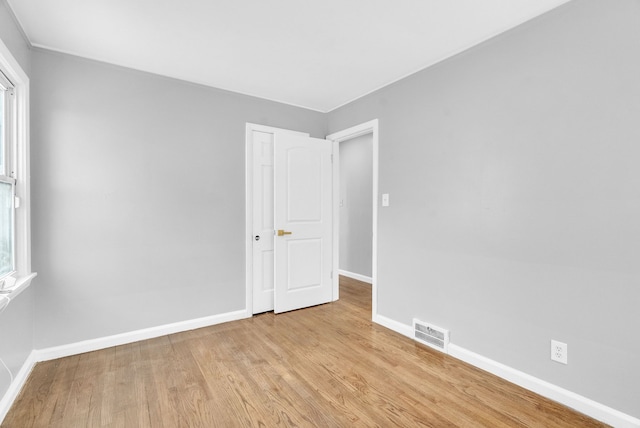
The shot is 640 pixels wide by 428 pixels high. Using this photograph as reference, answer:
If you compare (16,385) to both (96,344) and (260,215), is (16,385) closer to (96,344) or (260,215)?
(96,344)

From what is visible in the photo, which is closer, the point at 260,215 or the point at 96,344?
the point at 96,344

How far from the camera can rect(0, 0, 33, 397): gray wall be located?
1.83 m

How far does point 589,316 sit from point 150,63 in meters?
3.74

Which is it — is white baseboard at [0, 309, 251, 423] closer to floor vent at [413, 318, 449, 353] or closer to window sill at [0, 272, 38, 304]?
window sill at [0, 272, 38, 304]

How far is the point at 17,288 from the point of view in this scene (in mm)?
1896

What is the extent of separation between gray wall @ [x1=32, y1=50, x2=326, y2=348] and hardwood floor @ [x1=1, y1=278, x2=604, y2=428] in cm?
41

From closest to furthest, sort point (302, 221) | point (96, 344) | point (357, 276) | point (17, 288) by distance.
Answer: point (17, 288), point (96, 344), point (302, 221), point (357, 276)

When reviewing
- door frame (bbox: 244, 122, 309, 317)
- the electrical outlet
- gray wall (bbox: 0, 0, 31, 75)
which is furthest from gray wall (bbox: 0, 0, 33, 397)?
the electrical outlet

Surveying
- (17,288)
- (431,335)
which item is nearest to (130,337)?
(17,288)

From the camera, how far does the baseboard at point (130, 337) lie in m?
2.46

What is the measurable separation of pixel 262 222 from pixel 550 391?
2.83 metres

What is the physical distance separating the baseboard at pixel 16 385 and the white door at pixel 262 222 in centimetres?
184

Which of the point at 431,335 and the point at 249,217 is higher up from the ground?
the point at 249,217

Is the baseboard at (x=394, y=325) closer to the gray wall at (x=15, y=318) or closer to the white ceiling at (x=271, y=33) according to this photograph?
the white ceiling at (x=271, y=33)
